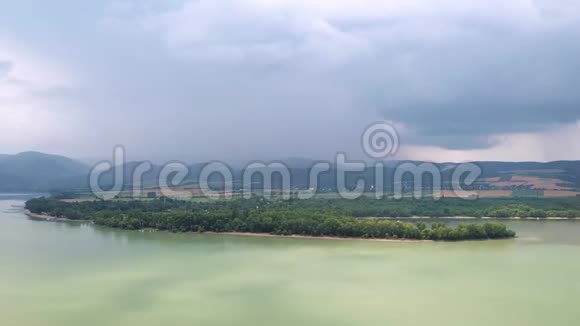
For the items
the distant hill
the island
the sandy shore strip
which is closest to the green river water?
the island

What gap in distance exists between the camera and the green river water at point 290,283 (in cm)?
904

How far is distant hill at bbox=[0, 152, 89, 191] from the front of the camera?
78.4m

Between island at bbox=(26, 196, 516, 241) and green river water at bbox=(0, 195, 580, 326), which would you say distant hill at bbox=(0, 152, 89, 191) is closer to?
island at bbox=(26, 196, 516, 241)

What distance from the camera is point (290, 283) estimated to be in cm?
1143

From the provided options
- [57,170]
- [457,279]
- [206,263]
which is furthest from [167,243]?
[57,170]

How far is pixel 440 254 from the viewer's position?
1530 centimetres

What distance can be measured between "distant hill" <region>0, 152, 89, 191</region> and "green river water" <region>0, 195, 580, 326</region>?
210ft

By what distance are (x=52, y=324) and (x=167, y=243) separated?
377 inches

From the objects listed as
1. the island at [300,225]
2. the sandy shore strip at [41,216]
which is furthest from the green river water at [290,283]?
the sandy shore strip at [41,216]

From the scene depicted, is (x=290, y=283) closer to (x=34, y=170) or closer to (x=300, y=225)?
(x=300, y=225)

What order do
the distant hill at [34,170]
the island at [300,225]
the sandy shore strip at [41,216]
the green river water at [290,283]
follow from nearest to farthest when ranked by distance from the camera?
the green river water at [290,283]
the island at [300,225]
the sandy shore strip at [41,216]
the distant hill at [34,170]

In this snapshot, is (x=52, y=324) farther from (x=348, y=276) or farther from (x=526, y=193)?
(x=526, y=193)

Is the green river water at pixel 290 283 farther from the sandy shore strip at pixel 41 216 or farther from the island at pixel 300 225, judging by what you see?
the sandy shore strip at pixel 41 216

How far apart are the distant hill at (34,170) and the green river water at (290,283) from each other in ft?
210
